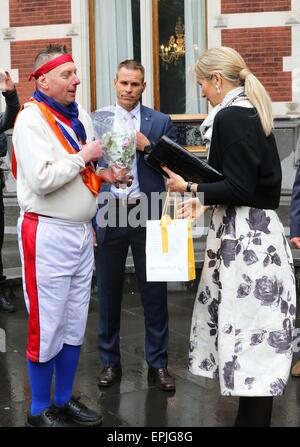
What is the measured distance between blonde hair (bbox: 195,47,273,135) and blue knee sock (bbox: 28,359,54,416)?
176cm

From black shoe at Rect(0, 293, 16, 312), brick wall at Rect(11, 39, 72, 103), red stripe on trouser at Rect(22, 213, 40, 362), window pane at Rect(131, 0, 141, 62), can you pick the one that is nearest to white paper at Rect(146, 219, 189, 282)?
red stripe on trouser at Rect(22, 213, 40, 362)

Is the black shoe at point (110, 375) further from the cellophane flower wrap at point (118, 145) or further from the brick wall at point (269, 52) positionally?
the brick wall at point (269, 52)

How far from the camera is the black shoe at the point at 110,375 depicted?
4.23 meters

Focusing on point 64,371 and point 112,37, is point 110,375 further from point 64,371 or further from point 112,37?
point 112,37

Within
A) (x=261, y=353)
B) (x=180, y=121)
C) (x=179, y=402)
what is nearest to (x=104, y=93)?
(x=180, y=121)

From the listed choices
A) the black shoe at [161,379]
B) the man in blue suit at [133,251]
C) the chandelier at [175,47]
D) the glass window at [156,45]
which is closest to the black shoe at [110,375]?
the man in blue suit at [133,251]

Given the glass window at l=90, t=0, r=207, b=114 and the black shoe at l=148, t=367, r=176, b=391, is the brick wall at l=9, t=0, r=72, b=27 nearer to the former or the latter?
the glass window at l=90, t=0, r=207, b=114

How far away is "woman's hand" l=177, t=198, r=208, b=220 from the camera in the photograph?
3.20 meters

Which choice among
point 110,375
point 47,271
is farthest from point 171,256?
point 110,375

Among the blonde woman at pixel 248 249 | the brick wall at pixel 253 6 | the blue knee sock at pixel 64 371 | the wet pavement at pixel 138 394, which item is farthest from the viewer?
the brick wall at pixel 253 6

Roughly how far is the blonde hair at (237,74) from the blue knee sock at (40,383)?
5.78ft

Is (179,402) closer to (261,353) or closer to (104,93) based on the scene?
(261,353)

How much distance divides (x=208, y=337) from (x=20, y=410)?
1378 mm
